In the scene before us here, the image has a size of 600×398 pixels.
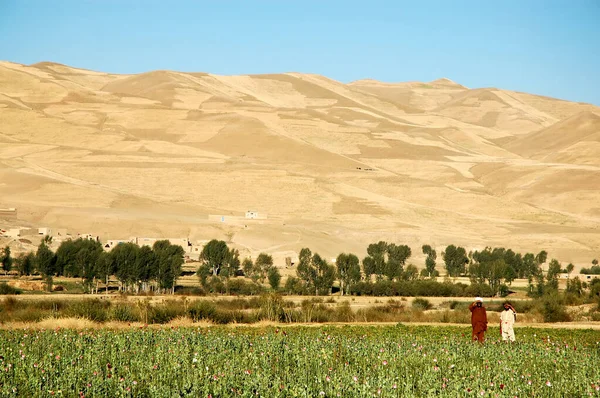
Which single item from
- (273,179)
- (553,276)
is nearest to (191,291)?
(553,276)

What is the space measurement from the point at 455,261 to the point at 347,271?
1754 cm

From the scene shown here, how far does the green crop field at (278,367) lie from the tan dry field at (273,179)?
177 feet

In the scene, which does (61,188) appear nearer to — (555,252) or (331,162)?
(331,162)

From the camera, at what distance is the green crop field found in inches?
512

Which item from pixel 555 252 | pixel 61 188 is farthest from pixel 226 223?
pixel 555 252

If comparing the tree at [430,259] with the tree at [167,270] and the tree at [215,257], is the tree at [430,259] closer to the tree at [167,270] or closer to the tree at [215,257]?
the tree at [215,257]

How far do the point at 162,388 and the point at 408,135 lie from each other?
17249 centimetres

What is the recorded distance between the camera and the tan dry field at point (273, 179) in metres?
86.9

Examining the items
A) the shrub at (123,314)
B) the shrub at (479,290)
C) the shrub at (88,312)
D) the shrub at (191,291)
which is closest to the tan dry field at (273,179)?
the shrub at (191,291)

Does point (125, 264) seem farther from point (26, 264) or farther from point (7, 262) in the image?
point (7, 262)

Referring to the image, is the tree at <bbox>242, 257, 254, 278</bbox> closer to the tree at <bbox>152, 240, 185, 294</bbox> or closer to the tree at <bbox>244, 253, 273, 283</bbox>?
the tree at <bbox>244, 253, 273, 283</bbox>

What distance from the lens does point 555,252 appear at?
83.6m

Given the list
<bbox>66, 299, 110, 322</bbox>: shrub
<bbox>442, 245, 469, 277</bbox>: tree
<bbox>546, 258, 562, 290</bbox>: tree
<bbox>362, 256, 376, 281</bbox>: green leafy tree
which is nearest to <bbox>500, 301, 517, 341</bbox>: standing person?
<bbox>66, 299, 110, 322</bbox>: shrub

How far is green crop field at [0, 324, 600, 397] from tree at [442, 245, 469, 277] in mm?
52084
